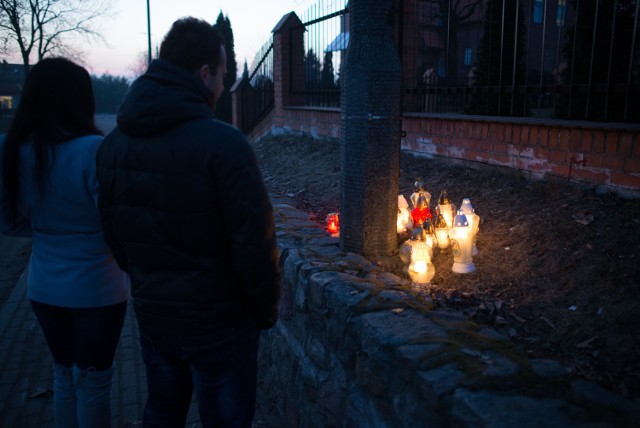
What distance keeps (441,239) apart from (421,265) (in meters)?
0.42

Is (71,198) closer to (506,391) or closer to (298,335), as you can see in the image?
(298,335)

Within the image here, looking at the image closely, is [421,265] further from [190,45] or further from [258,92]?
[258,92]

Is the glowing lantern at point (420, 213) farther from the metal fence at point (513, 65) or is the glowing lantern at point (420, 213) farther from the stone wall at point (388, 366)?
the metal fence at point (513, 65)

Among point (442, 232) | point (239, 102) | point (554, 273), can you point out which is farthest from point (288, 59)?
point (554, 273)

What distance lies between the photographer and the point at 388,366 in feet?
7.10

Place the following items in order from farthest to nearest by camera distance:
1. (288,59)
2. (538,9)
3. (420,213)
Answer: (538,9) < (288,59) < (420,213)

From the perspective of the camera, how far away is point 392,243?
358 centimetres

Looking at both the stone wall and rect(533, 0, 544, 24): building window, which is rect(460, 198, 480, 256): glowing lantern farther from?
rect(533, 0, 544, 24): building window

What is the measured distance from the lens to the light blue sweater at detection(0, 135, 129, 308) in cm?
221

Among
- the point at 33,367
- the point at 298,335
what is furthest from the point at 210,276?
the point at 33,367

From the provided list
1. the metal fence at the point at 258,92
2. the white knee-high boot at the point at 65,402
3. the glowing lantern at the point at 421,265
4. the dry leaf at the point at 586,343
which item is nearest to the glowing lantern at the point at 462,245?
the glowing lantern at the point at 421,265

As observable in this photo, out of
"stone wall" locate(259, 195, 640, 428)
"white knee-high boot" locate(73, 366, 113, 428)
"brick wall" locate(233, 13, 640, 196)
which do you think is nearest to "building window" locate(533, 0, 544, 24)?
"brick wall" locate(233, 13, 640, 196)

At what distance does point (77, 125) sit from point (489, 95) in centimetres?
415

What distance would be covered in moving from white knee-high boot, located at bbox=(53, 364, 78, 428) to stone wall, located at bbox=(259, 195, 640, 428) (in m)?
1.22
